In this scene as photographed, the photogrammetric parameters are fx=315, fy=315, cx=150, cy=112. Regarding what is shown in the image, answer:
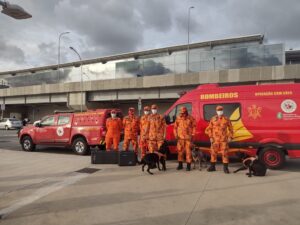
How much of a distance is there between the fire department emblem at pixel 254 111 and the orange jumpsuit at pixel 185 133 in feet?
5.88

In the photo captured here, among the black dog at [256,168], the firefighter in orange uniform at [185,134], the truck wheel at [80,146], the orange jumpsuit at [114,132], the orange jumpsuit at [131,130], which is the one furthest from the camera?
the truck wheel at [80,146]

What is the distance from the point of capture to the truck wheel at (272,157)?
898cm

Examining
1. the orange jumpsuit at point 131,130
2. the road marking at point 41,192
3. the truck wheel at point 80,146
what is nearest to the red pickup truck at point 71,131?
the truck wheel at point 80,146

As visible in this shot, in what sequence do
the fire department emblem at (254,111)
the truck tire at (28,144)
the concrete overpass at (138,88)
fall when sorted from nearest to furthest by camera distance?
the fire department emblem at (254,111) < the truck tire at (28,144) < the concrete overpass at (138,88)

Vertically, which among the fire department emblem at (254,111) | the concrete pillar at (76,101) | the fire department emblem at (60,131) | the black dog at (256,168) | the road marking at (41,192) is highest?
the concrete pillar at (76,101)

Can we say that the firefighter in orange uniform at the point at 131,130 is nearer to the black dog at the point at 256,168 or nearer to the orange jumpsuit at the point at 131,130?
the orange jumpsuit at the point at 131,130

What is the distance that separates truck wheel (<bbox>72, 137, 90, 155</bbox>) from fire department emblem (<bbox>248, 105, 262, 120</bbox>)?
650 cm

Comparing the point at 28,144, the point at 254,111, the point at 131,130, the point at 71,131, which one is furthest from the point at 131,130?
the point at 28,144

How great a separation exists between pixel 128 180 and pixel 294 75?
71.7 ft

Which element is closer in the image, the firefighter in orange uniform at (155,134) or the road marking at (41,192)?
the road marking at (41,192)

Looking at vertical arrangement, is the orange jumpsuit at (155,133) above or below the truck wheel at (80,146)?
above

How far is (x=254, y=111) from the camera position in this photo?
369 inches

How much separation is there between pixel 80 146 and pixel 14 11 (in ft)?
21.6

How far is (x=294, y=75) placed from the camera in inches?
995
